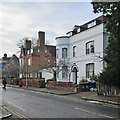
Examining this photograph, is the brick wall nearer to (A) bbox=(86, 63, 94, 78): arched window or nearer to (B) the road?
(A) bbox=(86, 63, 94, 78): arched window

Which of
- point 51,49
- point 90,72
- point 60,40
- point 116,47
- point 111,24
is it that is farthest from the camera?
point 51,49

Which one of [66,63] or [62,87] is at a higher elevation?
[66,63]

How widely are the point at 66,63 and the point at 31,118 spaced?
23191 millimetres

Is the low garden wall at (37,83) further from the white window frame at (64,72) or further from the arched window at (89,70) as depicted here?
the arched window at (89,70)

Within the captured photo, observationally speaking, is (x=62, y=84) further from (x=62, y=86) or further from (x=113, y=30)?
(x=113, y=30)

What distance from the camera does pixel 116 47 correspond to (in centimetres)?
1298

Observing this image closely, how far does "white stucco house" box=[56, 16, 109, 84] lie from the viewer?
25.3m

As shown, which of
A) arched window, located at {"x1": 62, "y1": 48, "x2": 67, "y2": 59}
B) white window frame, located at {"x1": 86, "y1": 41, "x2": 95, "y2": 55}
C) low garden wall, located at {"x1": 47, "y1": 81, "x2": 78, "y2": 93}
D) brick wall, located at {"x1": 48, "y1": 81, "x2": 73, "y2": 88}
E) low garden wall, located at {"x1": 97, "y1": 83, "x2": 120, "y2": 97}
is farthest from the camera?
arched window, located at {"x1": 62, "y1": 48, "x2": 67, "y2": 59}

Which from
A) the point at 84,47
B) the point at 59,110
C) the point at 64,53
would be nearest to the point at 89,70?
the point at 84,47

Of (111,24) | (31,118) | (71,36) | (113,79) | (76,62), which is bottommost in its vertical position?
(31,118)

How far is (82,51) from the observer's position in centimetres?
2906

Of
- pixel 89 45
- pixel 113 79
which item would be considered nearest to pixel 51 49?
pixel 89 45

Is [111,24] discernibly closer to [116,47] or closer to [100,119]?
[116,47]

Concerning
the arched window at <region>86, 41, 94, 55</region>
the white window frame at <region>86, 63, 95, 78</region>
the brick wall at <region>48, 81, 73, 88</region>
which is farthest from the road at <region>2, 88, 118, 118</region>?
the arched window at <region>86, 41, 94, 55</region>
